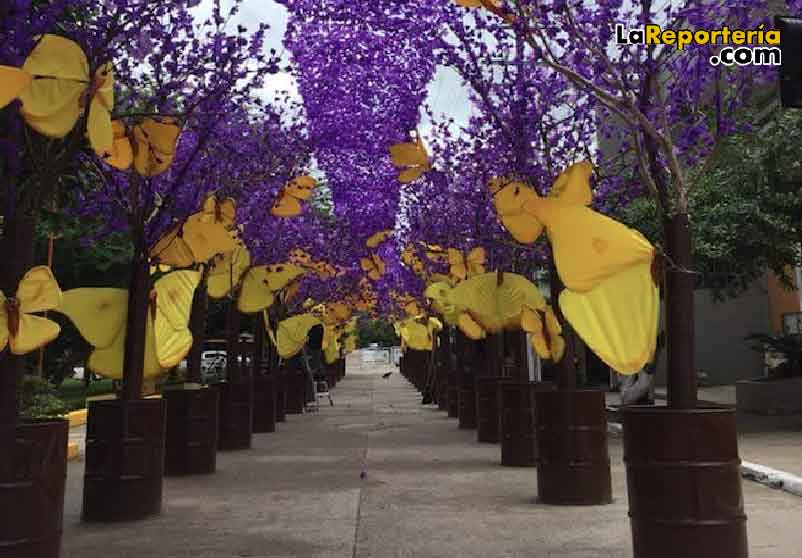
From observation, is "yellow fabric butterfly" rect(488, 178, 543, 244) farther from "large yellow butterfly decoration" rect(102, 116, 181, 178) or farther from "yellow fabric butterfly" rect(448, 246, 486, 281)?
"yellow fabric butterfly" rect(448, 246, 486, 281)

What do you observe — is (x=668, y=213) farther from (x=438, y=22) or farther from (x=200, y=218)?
(x=200, y=218)

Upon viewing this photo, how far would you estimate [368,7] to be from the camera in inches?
317

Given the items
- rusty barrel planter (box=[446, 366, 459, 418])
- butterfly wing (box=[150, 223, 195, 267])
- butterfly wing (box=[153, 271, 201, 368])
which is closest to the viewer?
butterfly wing (box=[150, 223, 195, 267])

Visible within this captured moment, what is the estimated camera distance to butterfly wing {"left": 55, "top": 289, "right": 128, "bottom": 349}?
7.25 meters

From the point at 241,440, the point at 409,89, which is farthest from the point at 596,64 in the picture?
the point at 241,440

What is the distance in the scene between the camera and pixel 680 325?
15.1 ft

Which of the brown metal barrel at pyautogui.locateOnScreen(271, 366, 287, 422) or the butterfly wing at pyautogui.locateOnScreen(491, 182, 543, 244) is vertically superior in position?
the butterfly wing at pyautogui.locateOnScreen(491, 182, 543, 244)

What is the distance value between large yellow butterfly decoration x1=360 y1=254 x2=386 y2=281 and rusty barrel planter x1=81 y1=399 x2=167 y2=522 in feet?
41.6

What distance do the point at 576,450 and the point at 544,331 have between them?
1.97m

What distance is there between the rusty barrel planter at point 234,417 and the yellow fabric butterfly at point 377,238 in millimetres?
5931

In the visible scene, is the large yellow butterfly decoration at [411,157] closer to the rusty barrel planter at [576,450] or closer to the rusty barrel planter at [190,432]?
the rusty barrel planter at [190,432]

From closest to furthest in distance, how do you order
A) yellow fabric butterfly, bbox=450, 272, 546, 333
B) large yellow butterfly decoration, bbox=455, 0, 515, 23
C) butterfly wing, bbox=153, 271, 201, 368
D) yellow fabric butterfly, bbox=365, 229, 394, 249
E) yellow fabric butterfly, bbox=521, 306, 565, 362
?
large yellow butterfly decoration, bbox=455, 0, 515, 23 → butterfly wing, bbox=153, 271, 201, 368 → yellow fabric butterfly, bbox=521, 306, 565, 362 → yellow fabric butterfly, bbox=450, 272, 546, 333 → yellow fabric butterfly, bbox=365, 229, 394, 249

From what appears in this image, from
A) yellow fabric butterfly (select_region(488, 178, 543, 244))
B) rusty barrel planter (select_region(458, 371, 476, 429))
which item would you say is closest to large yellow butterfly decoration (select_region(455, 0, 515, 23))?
yellow fabric butterfly (select_region(488, 178, 543, 244))

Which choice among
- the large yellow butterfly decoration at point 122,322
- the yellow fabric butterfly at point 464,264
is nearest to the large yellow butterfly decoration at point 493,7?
the large yellow butterfly decoration at point 122,322
